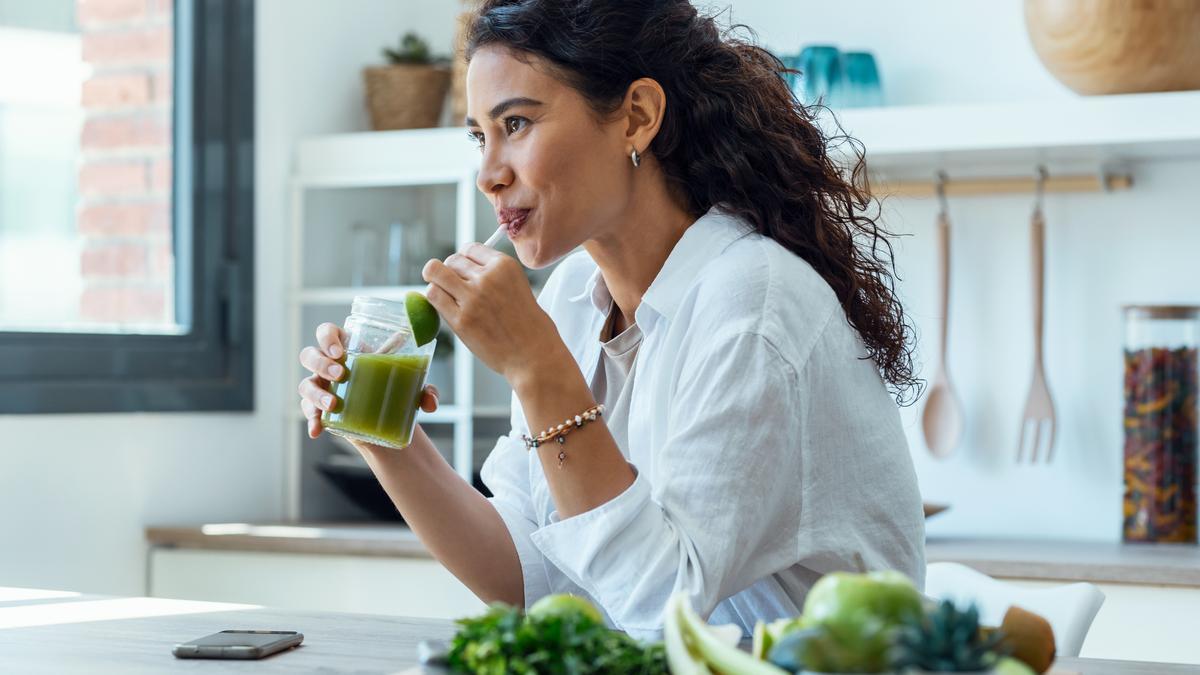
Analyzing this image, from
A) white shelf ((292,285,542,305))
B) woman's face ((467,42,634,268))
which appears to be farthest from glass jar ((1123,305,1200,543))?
woman's face ((467,42,634,268))

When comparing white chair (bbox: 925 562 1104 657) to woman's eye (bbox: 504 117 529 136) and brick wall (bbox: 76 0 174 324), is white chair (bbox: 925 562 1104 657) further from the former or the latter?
brick wall (bbox: 76 0 174 324)

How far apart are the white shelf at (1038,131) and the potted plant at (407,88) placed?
0.95 metres

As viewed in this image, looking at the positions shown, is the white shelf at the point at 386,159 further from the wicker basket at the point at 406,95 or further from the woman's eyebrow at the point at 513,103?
the woman's eyebrow at the point at 513,103

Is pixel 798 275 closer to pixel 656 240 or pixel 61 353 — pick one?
pixel 656 240

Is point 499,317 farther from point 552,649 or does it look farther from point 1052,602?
point 1052,602

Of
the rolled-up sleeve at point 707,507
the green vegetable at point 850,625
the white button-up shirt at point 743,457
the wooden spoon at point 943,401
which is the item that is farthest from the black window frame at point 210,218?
the green vegetable at point 850,625

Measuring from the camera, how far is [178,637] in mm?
1269

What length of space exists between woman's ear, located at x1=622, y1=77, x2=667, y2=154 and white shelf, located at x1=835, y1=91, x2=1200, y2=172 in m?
1.17

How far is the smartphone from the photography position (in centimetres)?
116

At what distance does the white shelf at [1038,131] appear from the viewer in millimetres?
2408

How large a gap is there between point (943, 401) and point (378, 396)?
1.63m

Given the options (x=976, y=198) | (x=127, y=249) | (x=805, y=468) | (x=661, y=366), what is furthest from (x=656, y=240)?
(x=127, y=249)

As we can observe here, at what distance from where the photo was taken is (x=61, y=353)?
268 centimetres

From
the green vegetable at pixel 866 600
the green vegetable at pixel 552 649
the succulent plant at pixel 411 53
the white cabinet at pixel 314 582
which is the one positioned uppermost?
the succulent plant at pixel 411 53
